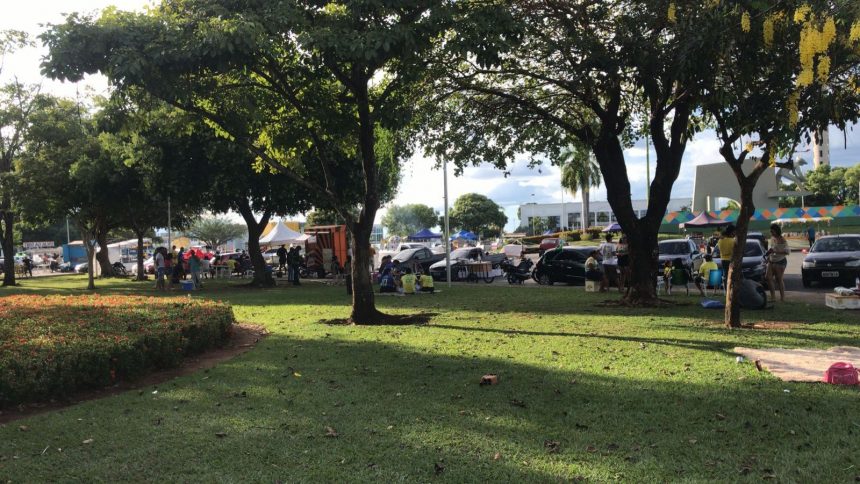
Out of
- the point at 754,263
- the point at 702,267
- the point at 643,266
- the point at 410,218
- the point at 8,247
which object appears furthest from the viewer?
the point at 410,218

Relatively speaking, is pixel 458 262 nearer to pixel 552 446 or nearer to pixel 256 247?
pixel 256 247

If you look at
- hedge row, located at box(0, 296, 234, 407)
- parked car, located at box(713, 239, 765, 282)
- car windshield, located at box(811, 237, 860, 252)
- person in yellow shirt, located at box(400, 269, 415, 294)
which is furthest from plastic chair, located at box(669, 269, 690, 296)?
hedge row, located at box(0, 296, 234, 407)

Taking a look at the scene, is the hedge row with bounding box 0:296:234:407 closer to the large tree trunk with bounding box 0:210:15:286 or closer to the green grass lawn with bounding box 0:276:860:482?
the green grass lawn with bounding box 0:276:860:482

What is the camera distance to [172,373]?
7.77 meters

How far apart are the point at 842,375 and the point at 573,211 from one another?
294 ft

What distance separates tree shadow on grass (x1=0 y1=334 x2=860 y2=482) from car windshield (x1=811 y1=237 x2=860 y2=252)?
13132 millimetres

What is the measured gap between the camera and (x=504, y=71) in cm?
1280

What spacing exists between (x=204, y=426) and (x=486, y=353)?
4.06 metres

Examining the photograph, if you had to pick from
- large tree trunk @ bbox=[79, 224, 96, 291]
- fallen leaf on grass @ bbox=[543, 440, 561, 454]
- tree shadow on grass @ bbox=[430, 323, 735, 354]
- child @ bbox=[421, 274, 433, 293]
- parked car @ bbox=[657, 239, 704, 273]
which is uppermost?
large tree trunk @ bbox=[79, 224, 96, 291]

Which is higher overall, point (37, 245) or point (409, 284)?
point (37, 245)

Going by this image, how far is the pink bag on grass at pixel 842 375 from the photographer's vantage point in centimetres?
579

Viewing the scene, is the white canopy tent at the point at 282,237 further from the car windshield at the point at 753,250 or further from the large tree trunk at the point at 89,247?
the car windshield at the point at 753,250

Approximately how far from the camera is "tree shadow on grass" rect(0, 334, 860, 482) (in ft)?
13.4

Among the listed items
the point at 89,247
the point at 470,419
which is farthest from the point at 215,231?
the point at 470,419
